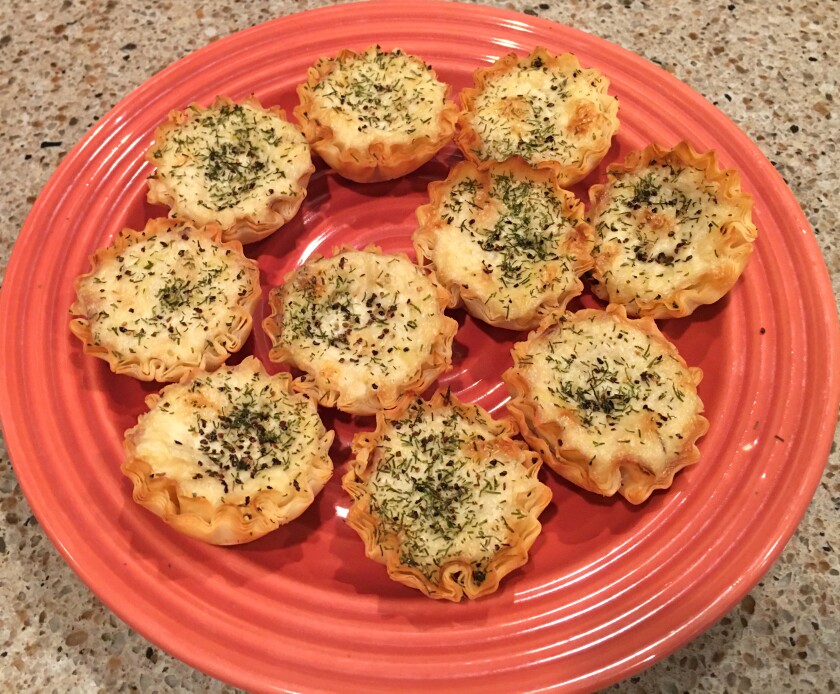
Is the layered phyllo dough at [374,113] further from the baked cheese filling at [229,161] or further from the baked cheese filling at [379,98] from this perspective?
the baked cheese filling at [229,161]

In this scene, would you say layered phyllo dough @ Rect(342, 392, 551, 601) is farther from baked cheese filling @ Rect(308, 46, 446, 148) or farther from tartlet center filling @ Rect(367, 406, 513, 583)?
baked cheese filling @ Rect(308, 46, 446, 148)

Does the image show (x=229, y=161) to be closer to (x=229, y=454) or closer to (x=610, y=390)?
(x=229, y=454)

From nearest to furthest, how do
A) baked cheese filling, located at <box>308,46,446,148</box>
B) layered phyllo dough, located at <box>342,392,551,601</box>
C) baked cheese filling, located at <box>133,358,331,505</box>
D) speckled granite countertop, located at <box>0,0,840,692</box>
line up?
layered phyllo dough, located at <box>342,392,551,601</box> < baked cheese filling, located at <box>133,358,331,505</box> < speckled granite countertop, located at <box>0,0,840,692</box> < baked cheese filling, located at <box>308,46,446,148</box>

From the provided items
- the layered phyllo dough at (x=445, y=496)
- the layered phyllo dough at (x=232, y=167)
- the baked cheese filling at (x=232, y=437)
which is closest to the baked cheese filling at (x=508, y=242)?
the layered phyllo dough at (x=445, y=496)

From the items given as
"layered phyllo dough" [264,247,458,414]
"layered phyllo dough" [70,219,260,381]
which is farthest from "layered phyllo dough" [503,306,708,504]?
"layered phyllo dough" [70,219,260,381]

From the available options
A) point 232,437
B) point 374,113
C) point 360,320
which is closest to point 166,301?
point 232,437

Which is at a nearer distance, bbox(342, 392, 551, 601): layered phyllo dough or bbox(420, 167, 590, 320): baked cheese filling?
bbox(342, 392, 551, 601): layered phyllo dough

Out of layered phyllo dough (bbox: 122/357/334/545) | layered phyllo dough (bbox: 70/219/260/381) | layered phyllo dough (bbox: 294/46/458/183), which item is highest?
layered phyllo dough (bbox: 294/46/458/183)
